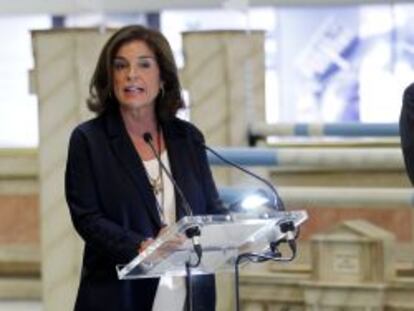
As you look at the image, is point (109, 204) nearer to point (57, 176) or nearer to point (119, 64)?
point (119, 64)

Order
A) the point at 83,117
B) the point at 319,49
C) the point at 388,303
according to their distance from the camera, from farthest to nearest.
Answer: the point at 319,49
the point at 83,117
the point at 388,303

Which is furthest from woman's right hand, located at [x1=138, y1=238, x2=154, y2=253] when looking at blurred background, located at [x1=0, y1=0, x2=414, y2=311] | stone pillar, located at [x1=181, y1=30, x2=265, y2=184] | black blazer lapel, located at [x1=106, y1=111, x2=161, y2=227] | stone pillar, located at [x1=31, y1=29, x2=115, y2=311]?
stone pillar, located at [x1=181, y1=30, x2=265, y2=184]

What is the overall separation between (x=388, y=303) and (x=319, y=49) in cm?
453

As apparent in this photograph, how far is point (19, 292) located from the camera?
18.4 feet

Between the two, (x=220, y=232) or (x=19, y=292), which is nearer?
(x=220, y=232)

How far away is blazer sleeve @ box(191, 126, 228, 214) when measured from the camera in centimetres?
273

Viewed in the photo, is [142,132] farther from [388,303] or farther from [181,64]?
[181,64]

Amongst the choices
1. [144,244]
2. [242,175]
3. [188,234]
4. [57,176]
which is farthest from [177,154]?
[242,175]

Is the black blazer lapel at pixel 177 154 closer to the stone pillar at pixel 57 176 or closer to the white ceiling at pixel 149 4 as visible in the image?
the stone pillar at pixel 57 176

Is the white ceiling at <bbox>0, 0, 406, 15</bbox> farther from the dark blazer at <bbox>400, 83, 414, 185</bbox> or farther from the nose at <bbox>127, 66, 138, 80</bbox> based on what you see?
the nose at <bbox>127, 66, 138, 80</bbox>

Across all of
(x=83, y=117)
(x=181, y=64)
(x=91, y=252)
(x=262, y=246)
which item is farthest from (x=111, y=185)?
(x=181, y=64)

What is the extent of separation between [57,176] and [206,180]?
60.0 inches

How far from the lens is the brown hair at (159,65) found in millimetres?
2641

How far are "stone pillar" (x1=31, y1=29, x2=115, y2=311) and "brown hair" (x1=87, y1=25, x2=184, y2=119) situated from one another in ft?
4.64
